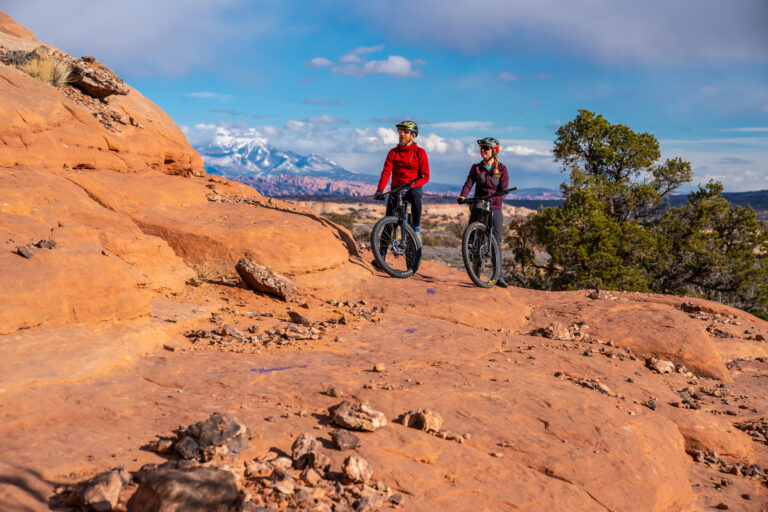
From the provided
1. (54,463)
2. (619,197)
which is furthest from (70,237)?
(619,197)

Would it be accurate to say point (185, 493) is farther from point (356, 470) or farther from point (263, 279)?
point (263, 279)

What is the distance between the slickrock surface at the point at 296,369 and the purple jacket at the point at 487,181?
179 centimetres

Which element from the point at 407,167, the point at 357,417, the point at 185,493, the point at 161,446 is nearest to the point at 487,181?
the point at 407,167

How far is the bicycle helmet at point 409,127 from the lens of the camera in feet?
31.5

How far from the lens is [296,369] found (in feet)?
17.1

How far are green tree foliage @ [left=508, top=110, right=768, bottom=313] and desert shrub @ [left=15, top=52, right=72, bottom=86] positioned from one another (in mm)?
14386

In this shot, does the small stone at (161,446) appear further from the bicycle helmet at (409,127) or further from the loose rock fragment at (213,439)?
the bicycle helmet at (409,127)

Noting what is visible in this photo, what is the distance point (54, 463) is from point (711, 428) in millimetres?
6116

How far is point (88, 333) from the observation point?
5.06 metres

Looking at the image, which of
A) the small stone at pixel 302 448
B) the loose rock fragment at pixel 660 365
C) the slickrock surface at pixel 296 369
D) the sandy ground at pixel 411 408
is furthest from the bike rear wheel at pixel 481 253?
the small stone at pixel 302 448

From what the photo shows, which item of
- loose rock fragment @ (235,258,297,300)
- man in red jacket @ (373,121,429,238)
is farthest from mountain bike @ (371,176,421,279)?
loose rock fragment @ (235,258,297,300)

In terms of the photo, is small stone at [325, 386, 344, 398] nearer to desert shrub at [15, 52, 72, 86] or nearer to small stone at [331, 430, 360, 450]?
small stone at [331, 430, 360, 450]

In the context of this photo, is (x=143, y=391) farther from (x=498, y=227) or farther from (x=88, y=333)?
(x=498, y=227)

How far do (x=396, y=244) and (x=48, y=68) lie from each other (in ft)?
24.7
